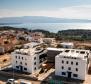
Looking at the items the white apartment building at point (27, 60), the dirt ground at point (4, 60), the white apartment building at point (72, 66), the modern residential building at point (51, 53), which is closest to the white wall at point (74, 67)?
the white apartment building at point (72, 66)

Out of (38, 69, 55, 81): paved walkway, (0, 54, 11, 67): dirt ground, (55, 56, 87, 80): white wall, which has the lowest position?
(38, 69, 55, 81): paved walkway

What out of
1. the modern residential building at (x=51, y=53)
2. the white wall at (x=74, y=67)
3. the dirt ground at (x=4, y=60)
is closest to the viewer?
the white wall at (x=74, y=67)

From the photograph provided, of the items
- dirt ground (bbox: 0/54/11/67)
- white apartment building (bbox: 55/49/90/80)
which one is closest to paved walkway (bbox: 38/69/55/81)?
white apartment building (bbox: 55/49/90/80)

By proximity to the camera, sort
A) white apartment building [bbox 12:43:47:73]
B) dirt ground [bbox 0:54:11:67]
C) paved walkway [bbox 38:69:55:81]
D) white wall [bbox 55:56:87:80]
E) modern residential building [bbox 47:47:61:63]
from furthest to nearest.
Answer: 1. dirt ground [bbox 0:54:11:67]
2. modern residential building [bbox 47:47:61:63]
3. white apartment building [bbox 12:43:47:73]
4. paved walkway [bbox 38:69:55:81]
5. white wall [bbox 55:56:87:80]

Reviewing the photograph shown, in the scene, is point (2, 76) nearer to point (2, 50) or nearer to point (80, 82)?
point (80, 82)

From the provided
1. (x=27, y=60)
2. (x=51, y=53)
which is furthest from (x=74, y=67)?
(x=27, y=60)

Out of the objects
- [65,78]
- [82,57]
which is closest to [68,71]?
[65,78]

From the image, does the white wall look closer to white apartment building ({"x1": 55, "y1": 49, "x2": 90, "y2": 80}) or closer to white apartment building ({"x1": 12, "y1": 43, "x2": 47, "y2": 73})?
white apartment building ({"x1": 55, "y1": 49, "x2": 90, "y2": 80})

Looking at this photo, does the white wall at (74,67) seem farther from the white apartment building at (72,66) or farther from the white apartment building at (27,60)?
the white apartment building at (27,60)

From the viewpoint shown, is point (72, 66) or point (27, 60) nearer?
point (72, 66)

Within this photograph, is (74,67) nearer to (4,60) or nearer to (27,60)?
(27,60)

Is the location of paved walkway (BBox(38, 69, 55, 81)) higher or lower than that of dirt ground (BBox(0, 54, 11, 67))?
lower
